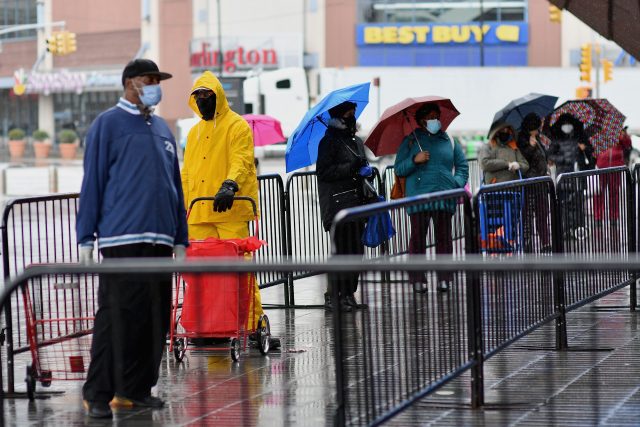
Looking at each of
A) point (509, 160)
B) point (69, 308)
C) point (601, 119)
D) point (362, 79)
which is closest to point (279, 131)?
point (509, 160)

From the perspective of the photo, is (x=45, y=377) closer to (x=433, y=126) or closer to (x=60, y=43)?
(x=433, y=126)

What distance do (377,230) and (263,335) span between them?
9.41ft

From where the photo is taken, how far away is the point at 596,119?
19469mm

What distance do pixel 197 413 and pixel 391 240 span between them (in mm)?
1424

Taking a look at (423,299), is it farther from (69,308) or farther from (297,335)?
(297,335)

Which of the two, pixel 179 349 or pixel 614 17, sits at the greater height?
pixel 614 17

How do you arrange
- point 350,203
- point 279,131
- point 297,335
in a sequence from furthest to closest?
point 279,131
point 350,203
point 297,335

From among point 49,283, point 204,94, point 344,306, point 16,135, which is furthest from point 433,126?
point 16,135

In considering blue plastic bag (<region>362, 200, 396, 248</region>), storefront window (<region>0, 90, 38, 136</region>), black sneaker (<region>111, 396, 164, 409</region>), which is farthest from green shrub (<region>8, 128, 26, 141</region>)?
blue plastic bag (<region>362, 200, 396, 248</region>)

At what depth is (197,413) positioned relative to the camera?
25.0ft

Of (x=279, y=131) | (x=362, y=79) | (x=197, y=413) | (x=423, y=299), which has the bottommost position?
(x=197, y=413)

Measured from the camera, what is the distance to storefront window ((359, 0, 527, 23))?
78.9m

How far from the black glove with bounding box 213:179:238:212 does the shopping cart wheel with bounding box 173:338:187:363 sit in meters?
0.94

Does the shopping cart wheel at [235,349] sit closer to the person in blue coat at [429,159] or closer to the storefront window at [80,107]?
the person in blue coat at [429,159]
